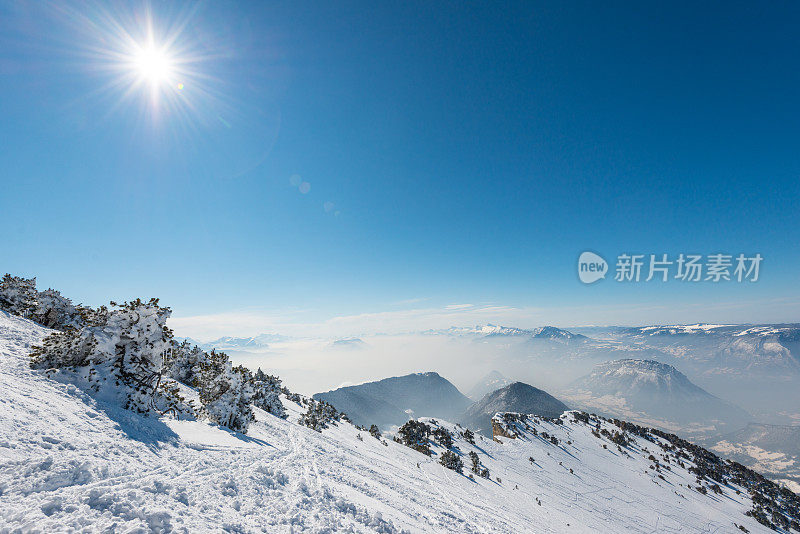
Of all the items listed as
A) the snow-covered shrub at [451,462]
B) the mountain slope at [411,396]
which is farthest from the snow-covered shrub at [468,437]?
the mountain slope at [411,396]

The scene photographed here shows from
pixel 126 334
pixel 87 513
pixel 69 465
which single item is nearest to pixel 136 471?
pixel 69 465

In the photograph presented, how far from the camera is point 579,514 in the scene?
55.2ft

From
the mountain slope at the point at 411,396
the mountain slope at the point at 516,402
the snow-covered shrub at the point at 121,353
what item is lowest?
the mountain slope at the point at 411,396

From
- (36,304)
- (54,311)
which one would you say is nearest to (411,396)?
(54,311)

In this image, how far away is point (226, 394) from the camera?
35.6ft

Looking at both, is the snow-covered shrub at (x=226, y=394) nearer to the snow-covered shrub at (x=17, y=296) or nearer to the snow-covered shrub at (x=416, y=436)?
the snow-covered shrub at (x=17, y=296)

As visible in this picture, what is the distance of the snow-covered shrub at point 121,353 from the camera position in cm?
762

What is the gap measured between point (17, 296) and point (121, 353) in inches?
641

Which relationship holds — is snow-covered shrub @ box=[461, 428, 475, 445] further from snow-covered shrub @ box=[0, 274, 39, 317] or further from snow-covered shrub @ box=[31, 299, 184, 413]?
snow-covered shrub @ box=[0, 274, 39, 317]

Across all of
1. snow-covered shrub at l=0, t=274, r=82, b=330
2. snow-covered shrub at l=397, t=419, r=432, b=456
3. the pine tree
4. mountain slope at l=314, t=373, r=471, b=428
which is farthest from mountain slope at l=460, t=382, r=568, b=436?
snow-covered shrub at l=0, t=274, r=82, b=330

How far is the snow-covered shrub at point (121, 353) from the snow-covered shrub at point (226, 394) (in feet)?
5.35

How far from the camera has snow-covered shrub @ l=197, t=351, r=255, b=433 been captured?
10352 millimetres

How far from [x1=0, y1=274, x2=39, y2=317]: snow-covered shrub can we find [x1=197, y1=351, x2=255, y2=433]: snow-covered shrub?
13586 mm

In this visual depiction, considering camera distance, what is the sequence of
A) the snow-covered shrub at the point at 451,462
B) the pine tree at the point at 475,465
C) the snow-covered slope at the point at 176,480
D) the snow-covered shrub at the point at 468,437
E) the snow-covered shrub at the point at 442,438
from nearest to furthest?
the snow-covered slope at the point at 176,480, the snow-covered shrub at the point at 451,462, the pine tree at the point at 475,465, the snow-covered shrub at the point at 442,438, the snow-covered shrub at the point at 468,437
